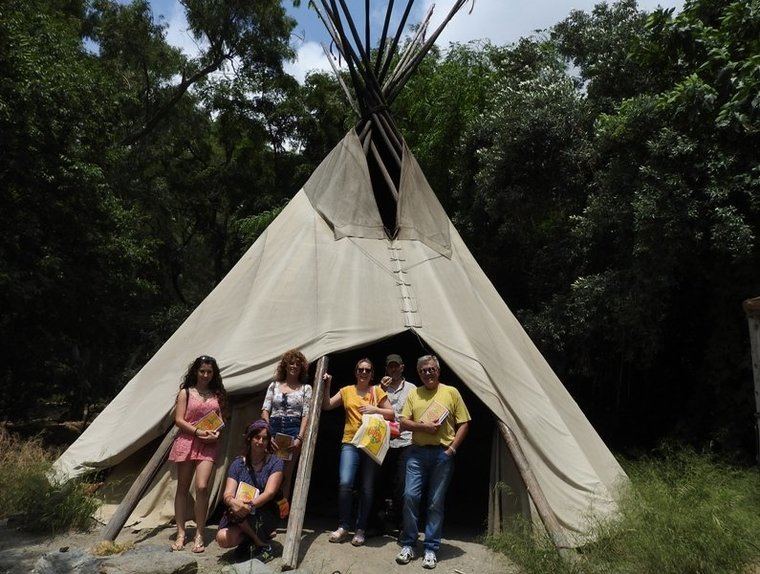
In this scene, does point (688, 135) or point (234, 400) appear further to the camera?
point (688, 135)

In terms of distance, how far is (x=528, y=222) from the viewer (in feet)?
38.5

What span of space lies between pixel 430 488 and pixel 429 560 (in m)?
0.48

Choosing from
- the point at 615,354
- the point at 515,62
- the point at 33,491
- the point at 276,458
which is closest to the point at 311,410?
the point at 276,458

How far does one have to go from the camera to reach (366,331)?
20.7 feet

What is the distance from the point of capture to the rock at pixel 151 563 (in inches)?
171

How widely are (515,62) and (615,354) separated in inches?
264

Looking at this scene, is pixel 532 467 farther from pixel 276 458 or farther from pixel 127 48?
pixel 127 48

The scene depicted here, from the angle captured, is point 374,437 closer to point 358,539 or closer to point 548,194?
point 358,539

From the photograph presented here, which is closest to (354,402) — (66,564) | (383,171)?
(66,564)

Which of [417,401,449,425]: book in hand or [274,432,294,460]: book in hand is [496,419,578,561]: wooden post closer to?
[417,401,449,425]: book in hand

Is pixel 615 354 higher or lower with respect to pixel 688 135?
lower

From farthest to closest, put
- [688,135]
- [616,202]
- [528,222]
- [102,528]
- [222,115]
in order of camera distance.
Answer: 1. [222,115]
2. [528,222]
3. [616,202]
4. [688,135]
5. [102,528]

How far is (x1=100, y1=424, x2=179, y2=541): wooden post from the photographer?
17.4 ft

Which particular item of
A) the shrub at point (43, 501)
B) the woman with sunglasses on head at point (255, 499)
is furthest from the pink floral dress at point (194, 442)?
the shrub at point (43, 501)
